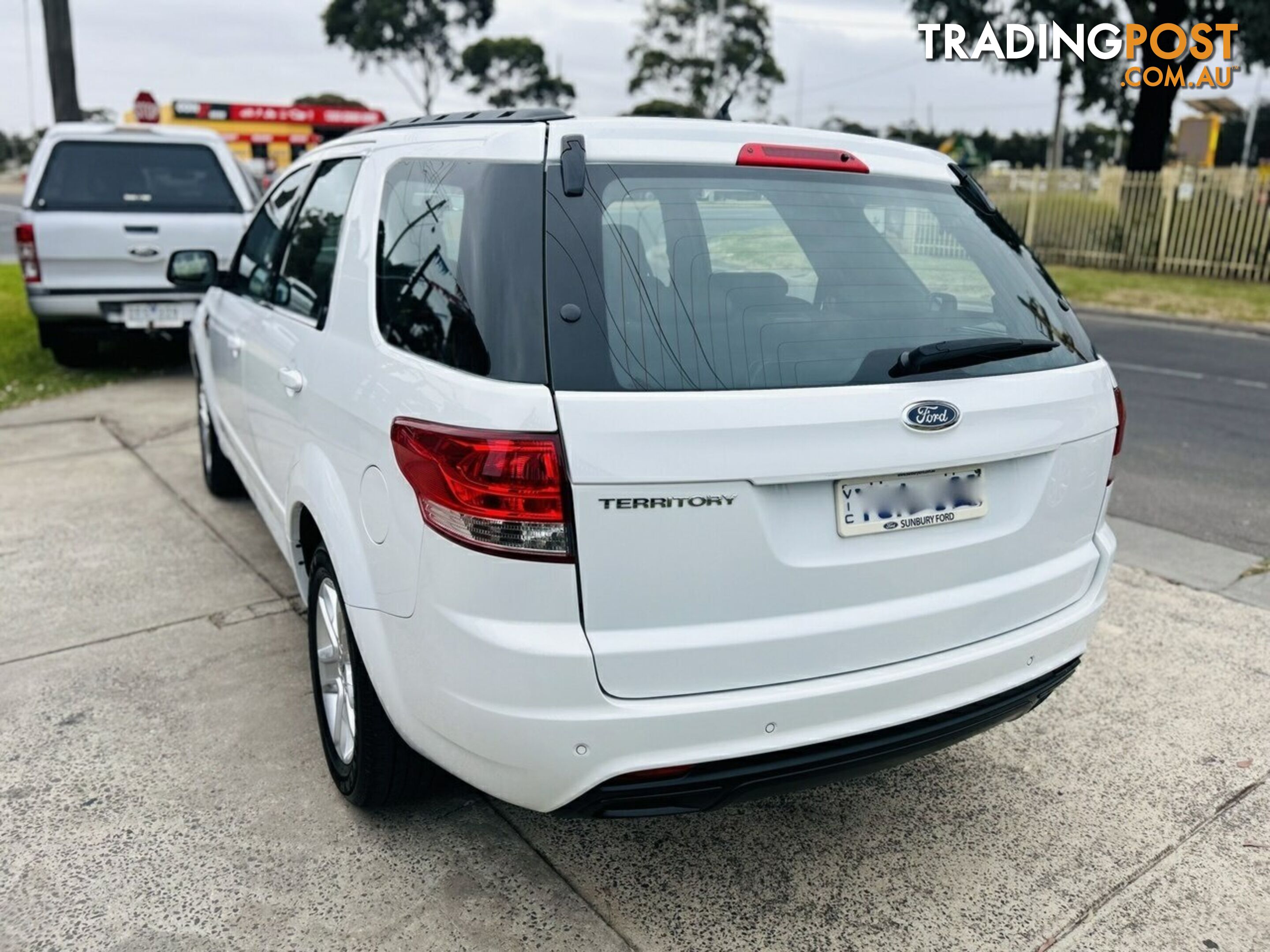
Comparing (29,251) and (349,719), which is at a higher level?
(29,251)

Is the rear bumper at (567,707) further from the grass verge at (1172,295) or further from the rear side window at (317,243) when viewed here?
the grass verge at (1172,295)

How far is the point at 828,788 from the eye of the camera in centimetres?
305

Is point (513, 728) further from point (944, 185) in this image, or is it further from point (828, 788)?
point (944, 185)

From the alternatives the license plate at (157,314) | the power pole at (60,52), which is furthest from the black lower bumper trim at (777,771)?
the power pole at (60,52)

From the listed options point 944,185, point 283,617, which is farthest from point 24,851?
point 944,185

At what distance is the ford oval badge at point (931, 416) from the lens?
→ 2.21 m

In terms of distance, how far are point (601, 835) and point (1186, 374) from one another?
8.98 m

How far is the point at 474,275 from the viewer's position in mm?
2184

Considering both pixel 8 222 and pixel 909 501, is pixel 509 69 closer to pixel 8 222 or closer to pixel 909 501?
pixel 8 222

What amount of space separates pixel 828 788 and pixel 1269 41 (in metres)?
19.0

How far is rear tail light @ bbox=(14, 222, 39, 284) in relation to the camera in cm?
784

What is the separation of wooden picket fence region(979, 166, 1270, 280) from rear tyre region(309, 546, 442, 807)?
58.9ft

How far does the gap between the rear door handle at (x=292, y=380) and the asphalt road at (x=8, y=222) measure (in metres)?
7.01

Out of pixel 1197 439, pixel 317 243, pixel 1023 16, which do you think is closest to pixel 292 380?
pixel 317 243
